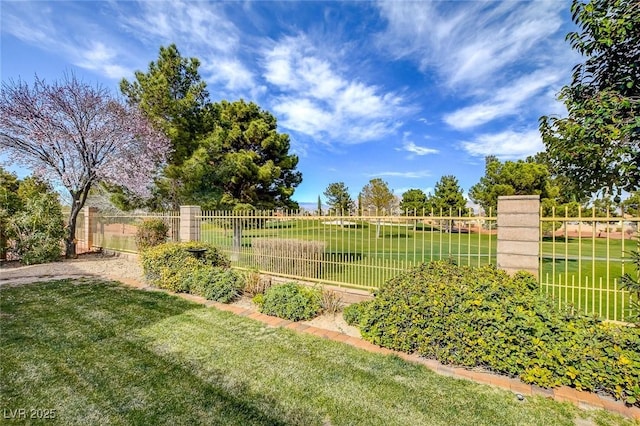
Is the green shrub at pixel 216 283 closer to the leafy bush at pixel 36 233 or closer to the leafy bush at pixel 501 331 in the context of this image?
the leafy bush at pixel 501 331

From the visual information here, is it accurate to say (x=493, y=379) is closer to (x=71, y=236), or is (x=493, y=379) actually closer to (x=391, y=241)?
(x=391, y=241)

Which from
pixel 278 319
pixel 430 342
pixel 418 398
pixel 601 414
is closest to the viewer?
pixel 601 414

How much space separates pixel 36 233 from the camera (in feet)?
31.2

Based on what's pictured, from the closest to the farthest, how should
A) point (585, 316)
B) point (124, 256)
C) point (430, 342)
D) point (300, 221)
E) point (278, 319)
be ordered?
point (585, 316) < point (430, 342) < point (278, 319) < point (300, 221) < point (124, 256)

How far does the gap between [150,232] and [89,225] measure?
390 cm

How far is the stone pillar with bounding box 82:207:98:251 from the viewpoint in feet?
40.1

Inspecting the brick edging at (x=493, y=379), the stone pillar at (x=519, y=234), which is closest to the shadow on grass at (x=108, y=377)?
the brick edging at (x=493, y=379)

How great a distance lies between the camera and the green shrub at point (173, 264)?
20.9 ft

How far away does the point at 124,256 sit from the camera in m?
10.8

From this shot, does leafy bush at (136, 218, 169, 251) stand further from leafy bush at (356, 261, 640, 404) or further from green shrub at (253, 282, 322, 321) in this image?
leafy bush at (356, 261, 640, 404)

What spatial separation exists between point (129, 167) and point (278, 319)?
30.5 feet

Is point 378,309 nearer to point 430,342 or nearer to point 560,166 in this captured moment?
point 430,342

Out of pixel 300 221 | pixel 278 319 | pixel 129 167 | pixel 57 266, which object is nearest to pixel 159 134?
pixel 129 167

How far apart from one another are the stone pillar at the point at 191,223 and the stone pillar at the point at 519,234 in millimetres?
7380
